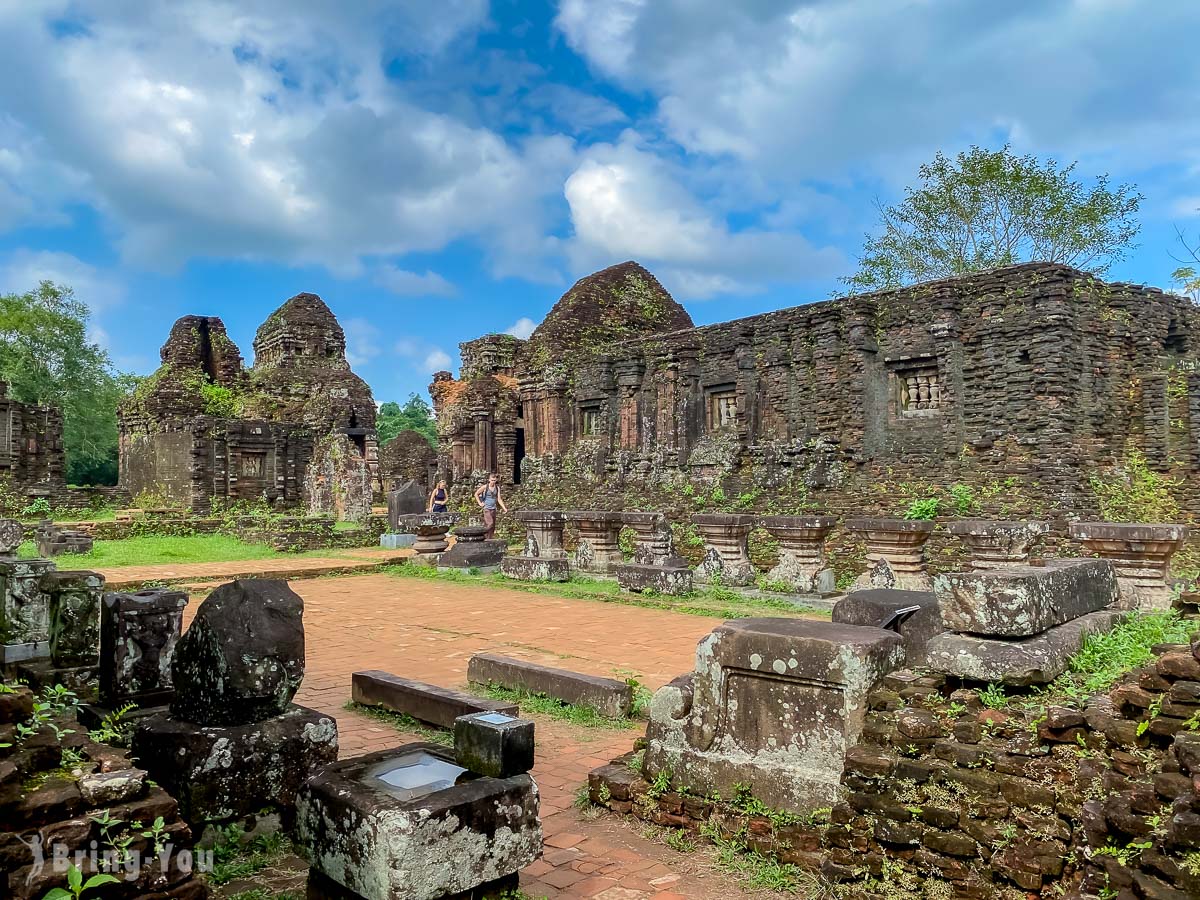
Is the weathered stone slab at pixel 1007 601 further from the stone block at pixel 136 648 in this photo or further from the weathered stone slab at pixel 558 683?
the stone block at pixel 136 648

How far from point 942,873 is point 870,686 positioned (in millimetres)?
879

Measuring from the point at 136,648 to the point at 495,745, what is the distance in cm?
238

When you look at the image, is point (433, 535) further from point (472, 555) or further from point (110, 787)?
point (110, 787)

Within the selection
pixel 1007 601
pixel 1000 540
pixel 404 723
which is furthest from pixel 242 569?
pixel 1007 601

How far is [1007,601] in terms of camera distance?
405 centimetres

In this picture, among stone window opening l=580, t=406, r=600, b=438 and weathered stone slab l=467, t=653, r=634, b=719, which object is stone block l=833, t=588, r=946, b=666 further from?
stone window opening l=580, t=406, r=600, b=438

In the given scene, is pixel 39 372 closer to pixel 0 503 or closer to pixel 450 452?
pixel 0 503

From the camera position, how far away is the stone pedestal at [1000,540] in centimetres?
881

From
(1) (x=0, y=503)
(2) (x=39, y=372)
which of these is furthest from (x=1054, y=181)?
(2) (x=39, y=372)

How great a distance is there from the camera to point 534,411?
2444cm

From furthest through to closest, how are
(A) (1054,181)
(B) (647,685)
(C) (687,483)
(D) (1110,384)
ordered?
(A) (1054,181), (C) (687,483), (D) (1110,384), (B) (647,685)

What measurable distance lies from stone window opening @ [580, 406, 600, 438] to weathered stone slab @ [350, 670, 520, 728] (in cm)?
1626

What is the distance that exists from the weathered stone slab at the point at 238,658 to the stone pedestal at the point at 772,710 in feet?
6.71

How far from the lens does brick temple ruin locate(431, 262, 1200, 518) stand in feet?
44.1
